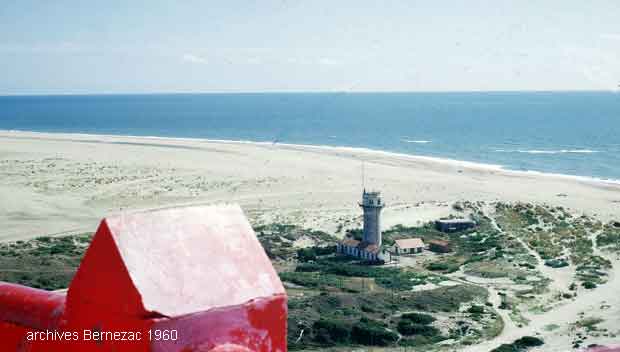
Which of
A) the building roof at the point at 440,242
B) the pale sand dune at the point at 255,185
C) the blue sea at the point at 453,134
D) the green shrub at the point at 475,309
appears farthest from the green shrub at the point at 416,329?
the blue sea at the point at 453,134

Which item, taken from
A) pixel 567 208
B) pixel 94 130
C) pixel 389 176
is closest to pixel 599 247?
pixel 567 208

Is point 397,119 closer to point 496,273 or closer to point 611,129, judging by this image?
point 611,129

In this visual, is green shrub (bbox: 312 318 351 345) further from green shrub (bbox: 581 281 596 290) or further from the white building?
green shrub (bbox: 581 281 596 290)

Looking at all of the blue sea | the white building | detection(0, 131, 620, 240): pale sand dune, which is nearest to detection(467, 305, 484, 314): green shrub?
the white building

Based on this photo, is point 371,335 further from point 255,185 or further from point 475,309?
point 255,185

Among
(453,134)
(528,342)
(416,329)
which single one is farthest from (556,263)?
(453,134)

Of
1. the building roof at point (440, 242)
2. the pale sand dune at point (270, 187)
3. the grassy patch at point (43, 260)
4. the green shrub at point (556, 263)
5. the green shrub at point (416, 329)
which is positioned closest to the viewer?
the green shrub at point (416, 329)

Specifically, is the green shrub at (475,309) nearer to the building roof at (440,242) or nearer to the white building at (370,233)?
the white building at (370,233)
